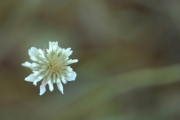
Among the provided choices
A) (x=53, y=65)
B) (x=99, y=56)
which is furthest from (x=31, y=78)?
(x=99, y=56)

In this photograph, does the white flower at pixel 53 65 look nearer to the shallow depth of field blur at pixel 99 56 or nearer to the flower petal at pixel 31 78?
the flower petal at pixel 31 78

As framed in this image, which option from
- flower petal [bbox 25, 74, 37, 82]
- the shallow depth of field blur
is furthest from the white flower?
the shallow depth of field blur

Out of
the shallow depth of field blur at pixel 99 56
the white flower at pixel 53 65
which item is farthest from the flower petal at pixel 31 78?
the shallow depth of field blur at pixel 99 56

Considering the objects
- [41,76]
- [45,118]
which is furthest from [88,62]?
[41,76]

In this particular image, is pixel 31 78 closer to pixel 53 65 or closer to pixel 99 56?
pixel 53 65

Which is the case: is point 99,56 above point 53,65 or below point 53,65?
above

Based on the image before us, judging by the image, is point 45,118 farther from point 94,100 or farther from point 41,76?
point 41,76

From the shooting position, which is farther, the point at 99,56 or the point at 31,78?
the point at 99,56

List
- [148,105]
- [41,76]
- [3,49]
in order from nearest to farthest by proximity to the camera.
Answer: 1. [41,76]
2. [3,49]
3. [148,105]

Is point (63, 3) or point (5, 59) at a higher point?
point (63, 3)
